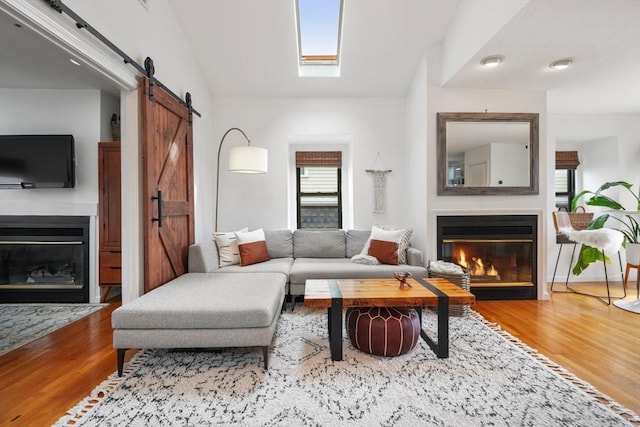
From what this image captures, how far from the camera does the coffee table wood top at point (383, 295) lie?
2.09 m

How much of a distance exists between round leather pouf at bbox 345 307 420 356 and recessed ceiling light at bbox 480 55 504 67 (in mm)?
2467

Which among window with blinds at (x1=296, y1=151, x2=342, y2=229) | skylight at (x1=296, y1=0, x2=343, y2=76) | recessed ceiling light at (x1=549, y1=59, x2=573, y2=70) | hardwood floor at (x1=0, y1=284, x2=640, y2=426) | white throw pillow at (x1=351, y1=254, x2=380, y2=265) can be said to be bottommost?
hardwood floor at (x1=0, y1=284, x2=640, y2=426)

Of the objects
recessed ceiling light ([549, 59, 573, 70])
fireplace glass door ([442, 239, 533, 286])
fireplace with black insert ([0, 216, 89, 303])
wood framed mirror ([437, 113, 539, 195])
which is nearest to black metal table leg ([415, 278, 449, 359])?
fireplace glass door ([442, 239, 533, 286])

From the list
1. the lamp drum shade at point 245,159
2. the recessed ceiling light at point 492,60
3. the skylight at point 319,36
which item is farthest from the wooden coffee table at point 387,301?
the skylight at point 319,36

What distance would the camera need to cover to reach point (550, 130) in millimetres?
4277

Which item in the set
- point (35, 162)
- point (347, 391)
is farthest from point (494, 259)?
point (35, 162)

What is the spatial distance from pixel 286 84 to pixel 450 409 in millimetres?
3839

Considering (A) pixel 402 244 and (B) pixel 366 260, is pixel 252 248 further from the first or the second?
(A) pixel 402 244

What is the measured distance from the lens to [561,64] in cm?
287

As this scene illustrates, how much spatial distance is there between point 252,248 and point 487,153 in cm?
300

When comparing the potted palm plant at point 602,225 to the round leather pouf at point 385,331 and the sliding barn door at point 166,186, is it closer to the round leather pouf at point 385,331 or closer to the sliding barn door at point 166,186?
the round leather pouf at point 385,331

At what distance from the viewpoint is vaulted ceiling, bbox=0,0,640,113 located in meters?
2.30

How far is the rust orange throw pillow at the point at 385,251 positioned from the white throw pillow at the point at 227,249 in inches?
63.2

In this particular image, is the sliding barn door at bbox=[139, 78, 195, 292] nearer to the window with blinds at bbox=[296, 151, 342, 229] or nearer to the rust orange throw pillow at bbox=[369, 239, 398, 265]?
the window with blinds at bbox=[296, 151, 342, 229]
